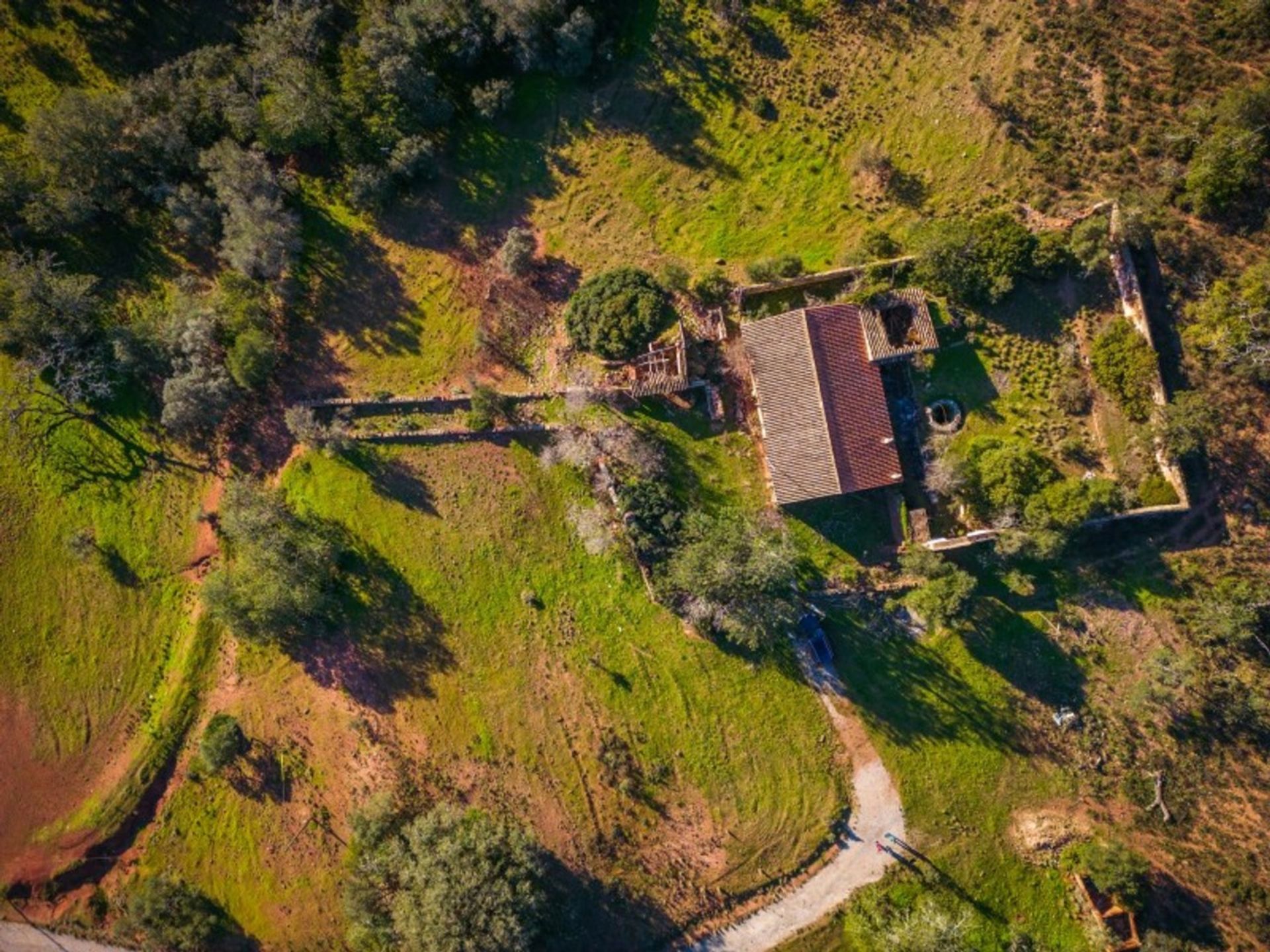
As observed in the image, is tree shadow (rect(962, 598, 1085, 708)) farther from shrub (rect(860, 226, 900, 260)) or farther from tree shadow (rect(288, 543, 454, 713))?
tree shadow (rect(288, 543, 454, 713))

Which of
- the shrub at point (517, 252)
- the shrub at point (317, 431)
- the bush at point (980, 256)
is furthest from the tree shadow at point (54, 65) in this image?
the bush at point (980, 256)

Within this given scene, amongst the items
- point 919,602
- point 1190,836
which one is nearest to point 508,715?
point 919,602

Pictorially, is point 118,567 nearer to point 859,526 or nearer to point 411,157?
point 411,157

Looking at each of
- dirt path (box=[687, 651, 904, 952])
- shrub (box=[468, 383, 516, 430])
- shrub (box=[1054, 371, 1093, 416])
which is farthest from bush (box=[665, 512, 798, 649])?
shrub (box=[1054, 371, 1093, 416])

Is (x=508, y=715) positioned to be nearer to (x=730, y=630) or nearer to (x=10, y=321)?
(x=730, y=630)

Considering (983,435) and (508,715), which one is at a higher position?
(983,435)

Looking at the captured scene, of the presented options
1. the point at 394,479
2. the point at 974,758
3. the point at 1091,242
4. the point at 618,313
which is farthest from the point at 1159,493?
the point at 394,479
